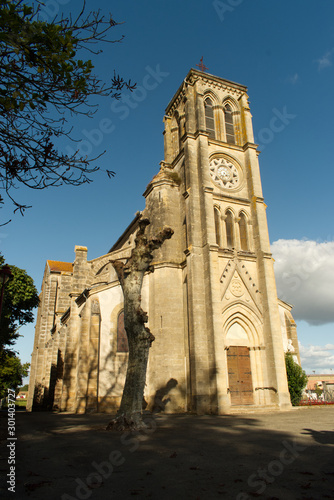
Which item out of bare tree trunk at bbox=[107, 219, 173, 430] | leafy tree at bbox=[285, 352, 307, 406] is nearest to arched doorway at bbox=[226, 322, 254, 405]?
leafy tree at bbox=[285, 352, 307, 406]

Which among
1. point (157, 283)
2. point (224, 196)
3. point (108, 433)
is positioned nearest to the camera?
point (108, 433)

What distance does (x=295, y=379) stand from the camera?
2197 cm

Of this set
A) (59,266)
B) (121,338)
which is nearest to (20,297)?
(59,266)

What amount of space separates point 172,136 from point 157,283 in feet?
43.0

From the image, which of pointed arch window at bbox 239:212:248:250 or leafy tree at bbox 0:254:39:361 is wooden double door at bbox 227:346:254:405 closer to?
pointed arch window at bbox 239:212:248:250

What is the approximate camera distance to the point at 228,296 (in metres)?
20.8

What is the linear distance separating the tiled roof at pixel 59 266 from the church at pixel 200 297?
37.9 ft

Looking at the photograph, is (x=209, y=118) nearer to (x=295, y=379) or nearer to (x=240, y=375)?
(x=240, y=375)

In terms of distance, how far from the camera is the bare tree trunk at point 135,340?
396 inches

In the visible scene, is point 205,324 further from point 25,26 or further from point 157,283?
point 25,26

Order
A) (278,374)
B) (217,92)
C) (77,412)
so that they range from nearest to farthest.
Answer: (77,412), (278,374), (217,92)

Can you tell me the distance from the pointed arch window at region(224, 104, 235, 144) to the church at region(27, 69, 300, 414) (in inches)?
3.5

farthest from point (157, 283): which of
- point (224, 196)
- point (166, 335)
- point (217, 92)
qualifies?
point (217, 92)

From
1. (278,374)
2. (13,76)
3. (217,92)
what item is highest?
(217,92)
